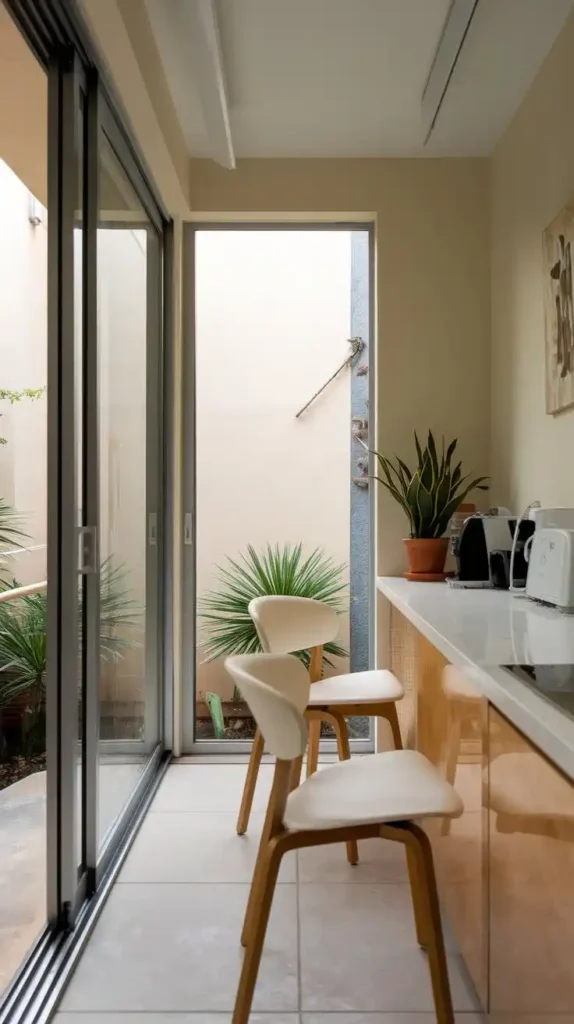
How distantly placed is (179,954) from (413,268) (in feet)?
9.15

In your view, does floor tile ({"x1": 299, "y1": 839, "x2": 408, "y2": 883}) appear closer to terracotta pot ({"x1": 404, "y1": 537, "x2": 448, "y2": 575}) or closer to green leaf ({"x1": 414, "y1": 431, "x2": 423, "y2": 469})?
terracotta pot ({"x1": 404, "y1": 537, "x2": 448, "y2": 575})

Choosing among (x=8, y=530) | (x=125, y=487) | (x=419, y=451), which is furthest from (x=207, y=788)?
(x=8, y=530)

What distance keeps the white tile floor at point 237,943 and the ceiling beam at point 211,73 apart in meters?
2.52

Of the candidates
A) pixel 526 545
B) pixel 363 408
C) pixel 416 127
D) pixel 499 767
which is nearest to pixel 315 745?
pixel 526 545

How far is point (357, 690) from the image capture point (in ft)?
8.01

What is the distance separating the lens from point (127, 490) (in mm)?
2789

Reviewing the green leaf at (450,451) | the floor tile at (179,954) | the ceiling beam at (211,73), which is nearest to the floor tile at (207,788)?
the floor tile at (179,954)

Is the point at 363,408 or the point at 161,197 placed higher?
the point at 161,197

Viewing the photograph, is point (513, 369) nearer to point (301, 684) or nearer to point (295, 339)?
point (295, 339)

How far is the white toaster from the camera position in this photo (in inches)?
81.6

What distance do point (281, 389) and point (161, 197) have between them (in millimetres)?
986

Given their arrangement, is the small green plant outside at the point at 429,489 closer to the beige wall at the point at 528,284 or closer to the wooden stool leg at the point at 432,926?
the beige wall at the point at 528,284

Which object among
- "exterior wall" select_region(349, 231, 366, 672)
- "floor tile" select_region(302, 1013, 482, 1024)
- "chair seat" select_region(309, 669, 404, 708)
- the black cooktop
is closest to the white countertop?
the black cooktop

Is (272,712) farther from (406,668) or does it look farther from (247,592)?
(247,592)
